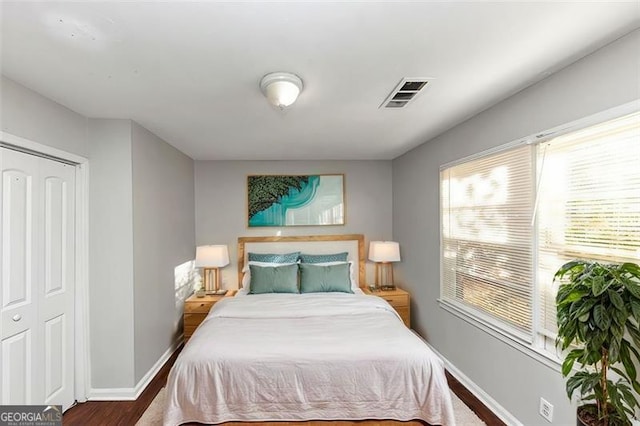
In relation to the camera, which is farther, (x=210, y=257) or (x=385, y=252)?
(x=385, y=252)

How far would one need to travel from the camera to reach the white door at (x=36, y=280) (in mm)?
1988

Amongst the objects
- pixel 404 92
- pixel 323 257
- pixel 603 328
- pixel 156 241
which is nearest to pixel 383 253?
pixel 323 257

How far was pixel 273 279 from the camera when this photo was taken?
378 cm

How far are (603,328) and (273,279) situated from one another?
3030 millimetres

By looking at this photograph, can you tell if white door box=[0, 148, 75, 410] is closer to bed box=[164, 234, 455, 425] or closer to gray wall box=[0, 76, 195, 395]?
gray wall box=[0, 76, 195, 395]

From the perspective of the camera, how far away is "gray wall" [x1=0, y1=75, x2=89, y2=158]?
1917 millimetres

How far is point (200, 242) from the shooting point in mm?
4480

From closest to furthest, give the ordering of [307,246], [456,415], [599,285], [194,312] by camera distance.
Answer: [599,285], [456,415], [194,312], [307,246]

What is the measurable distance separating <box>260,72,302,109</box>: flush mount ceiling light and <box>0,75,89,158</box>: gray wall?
1555 mm

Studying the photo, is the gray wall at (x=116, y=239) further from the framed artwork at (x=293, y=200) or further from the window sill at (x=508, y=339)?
the window sill at (x=508, y=339)

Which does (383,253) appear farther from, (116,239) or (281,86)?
(116,239)

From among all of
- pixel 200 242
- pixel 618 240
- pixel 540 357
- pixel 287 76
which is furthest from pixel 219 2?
pixel 200 242

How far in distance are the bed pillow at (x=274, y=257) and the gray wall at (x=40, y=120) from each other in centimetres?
229

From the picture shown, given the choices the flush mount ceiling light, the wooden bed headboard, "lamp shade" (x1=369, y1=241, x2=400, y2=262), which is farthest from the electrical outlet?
the wooden bed headboard
